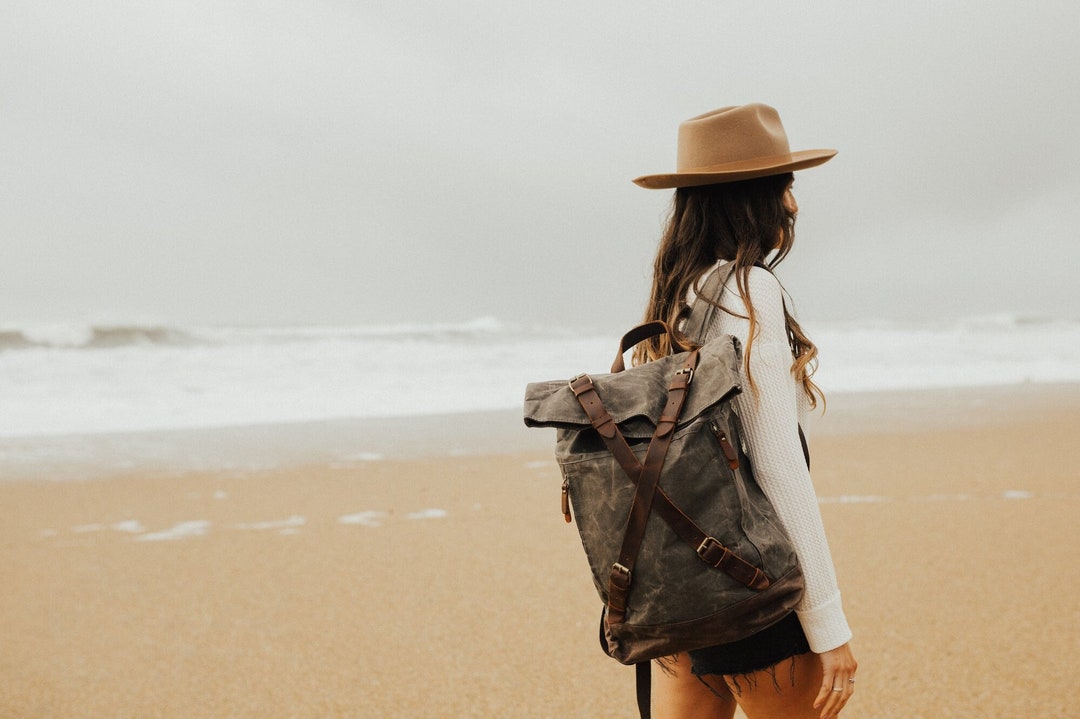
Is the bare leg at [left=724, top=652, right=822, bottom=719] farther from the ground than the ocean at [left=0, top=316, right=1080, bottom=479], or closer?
farther from the ground

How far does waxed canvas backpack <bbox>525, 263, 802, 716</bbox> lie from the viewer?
4.07ft

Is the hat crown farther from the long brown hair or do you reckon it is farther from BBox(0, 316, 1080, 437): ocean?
BBox(0, 316, 1080, 437): ocean

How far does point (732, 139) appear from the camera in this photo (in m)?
1.56

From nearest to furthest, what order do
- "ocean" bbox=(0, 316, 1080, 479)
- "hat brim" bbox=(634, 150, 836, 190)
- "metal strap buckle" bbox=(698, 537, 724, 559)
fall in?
"metal strap buckle" bbox=(698, 537, 724, 559)
"hat brim" bbox=(634, 150, 836, 190)
"ocean" bbox=(0, 316, 1080, 479)

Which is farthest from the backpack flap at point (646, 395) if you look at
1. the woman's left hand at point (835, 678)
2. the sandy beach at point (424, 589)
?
the sandy beach at point (424, 589)

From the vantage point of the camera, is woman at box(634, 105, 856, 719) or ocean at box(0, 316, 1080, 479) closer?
woman at box(634, 105, 856, 719)

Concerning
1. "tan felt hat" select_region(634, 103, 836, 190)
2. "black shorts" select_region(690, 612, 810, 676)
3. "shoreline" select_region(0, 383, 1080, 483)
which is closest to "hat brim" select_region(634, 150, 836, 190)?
"tan felt hat" select_region(634, 103, 836, 190)

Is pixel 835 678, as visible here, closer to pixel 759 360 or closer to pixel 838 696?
pixel 838 696

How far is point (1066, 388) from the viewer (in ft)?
36.9

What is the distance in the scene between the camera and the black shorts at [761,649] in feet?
4.61

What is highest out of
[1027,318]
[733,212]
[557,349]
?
[733,212]

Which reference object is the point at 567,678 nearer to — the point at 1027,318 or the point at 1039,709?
the point at 1039,709

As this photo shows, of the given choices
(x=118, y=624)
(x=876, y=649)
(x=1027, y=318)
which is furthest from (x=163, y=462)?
(x=1027, y=318)

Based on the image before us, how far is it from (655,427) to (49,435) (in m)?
9.27
